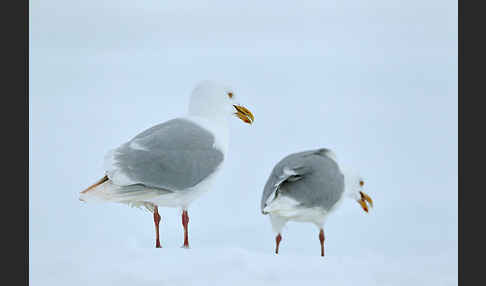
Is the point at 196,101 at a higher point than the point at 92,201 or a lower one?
higher

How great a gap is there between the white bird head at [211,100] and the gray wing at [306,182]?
618 mm

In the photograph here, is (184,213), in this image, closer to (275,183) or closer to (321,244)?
(275,183)

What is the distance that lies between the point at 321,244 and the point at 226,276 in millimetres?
1231

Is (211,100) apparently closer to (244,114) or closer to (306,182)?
(244,114)

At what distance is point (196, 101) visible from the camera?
21.1 feet

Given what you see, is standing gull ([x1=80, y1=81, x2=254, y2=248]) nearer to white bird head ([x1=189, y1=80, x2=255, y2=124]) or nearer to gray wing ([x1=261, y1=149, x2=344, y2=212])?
white bird head ([x1=189, y1=80, x2=255, y2=124])

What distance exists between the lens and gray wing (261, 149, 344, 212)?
6.45m

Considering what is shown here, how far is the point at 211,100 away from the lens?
6418mm

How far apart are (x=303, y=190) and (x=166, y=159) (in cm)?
114

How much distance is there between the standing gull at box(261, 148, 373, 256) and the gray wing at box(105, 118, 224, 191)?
570 mm

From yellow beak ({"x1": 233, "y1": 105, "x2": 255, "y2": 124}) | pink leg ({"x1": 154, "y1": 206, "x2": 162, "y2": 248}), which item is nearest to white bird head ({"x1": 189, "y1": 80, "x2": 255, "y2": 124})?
yellow beak ({"x1": 233, "y1": 105, "x2": 255, "y2": 124})

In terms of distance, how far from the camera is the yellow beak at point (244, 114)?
21.5 ft

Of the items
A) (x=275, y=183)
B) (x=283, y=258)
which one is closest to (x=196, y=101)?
(x=275, y=183)

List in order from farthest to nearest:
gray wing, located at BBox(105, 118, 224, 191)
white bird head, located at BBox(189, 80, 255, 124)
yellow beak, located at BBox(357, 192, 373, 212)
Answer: yellow beak, located at BBox(357, 192, 373, 212) → white bird head, located at BBox(189, 80, 255, 124) → gray wing, located at BBox(105, 118, 224, 191)
